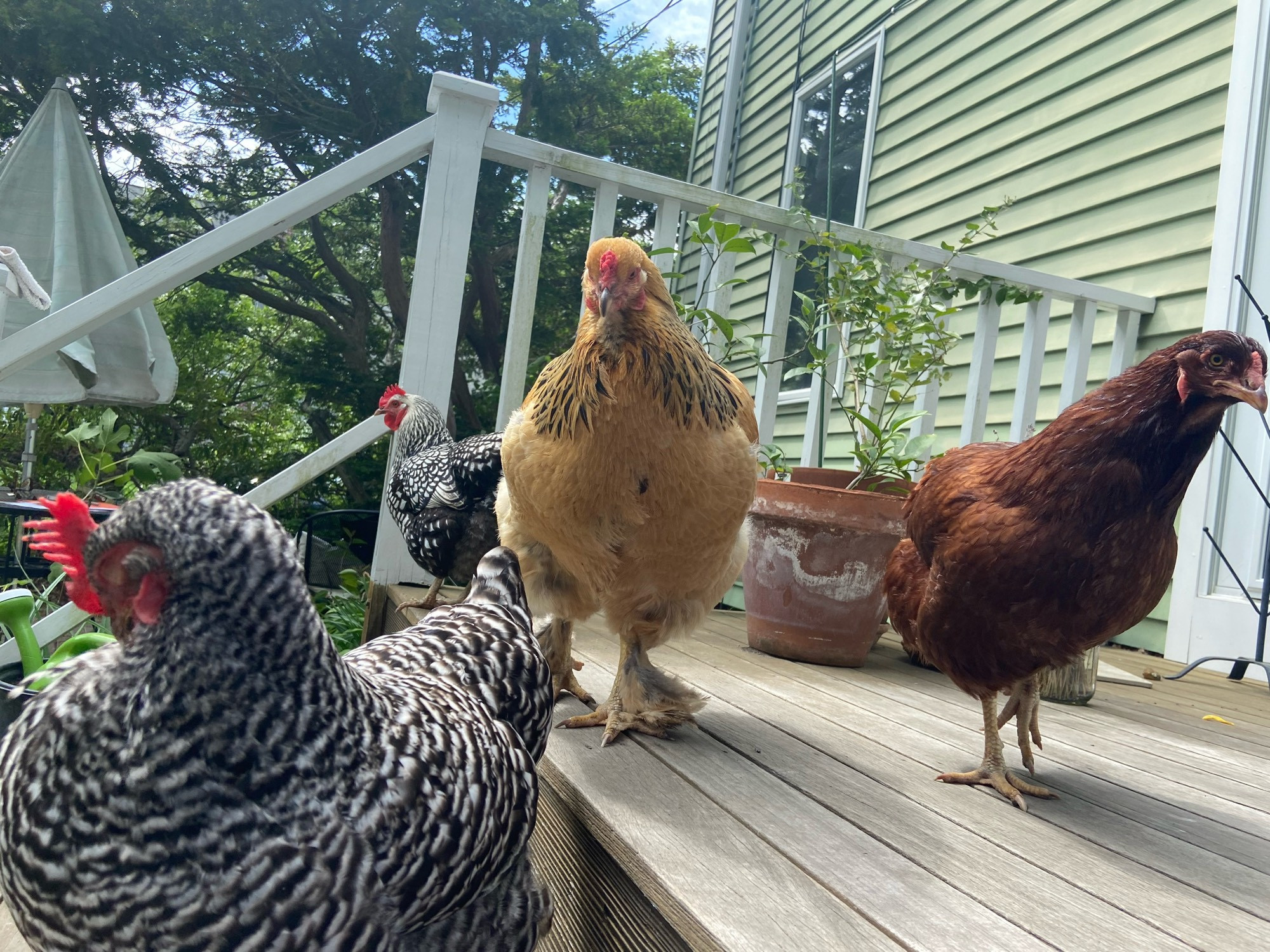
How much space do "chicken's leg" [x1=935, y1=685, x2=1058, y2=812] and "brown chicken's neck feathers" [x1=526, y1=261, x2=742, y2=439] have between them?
3.19ft

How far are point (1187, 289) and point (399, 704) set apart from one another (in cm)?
454

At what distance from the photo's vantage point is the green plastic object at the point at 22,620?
1.97m

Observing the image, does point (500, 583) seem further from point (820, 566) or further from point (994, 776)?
point (820, 566)

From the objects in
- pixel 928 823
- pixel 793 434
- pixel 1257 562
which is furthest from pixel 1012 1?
pixel 928 823

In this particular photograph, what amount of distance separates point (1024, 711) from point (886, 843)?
77 cm

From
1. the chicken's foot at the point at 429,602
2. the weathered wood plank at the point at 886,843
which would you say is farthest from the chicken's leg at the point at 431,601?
the weathered wood plank at the point at 886,843

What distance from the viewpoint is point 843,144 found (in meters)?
7.28

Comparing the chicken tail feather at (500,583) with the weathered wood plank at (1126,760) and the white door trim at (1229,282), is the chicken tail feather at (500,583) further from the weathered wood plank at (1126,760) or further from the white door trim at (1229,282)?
the white door trim at (1229,282)

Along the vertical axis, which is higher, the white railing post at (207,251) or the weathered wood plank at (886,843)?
the white railing post at (207,251)

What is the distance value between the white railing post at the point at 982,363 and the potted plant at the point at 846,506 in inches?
18.6

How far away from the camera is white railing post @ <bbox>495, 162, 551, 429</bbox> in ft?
11.6

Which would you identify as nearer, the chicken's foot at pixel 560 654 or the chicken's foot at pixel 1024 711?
the chicken's foot at pixel 1024 711

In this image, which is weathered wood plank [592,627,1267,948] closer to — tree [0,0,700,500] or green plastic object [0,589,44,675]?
green plastic object [0,589,44,675]

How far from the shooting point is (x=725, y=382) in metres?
2.26
